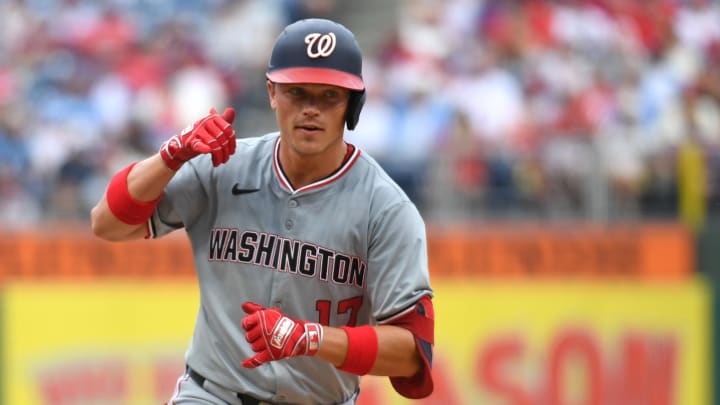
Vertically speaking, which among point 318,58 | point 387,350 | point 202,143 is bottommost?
point 387,350

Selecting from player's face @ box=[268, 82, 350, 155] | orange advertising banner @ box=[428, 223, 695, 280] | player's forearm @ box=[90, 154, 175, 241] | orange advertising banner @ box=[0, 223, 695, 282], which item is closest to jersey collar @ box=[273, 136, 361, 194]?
player's face @ box=[268, 82, 350, 155]

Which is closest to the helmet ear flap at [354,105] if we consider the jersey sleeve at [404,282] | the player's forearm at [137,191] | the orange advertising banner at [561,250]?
the jersey sleeve at [404,282]

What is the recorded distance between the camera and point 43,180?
402 inches

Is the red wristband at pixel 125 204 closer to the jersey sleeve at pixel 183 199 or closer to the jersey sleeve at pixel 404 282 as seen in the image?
the jersey sleeve at pixel 183 199

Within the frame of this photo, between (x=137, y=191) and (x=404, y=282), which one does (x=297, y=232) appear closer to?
(x=404, y=282)

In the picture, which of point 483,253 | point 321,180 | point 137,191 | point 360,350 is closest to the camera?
point 360,350

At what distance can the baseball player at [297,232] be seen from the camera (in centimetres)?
433

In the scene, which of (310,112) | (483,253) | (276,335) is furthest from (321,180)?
(483,253)

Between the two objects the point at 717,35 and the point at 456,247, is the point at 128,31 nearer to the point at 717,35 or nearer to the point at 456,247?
the point at 456,247

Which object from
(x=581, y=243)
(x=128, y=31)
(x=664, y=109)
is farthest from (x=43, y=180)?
(x=664, y=109)

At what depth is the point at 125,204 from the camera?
14.7 feet

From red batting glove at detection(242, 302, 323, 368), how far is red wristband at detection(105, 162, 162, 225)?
592mm

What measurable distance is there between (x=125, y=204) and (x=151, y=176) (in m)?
0.15

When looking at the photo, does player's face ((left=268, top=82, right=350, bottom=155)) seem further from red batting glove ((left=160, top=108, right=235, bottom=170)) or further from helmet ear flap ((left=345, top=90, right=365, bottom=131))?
red batting glove ((left=160, top=108, right=235, bottom=170))
